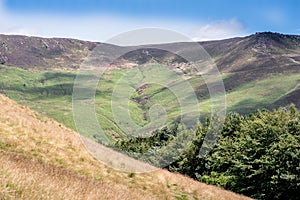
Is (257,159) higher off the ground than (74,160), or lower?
lower

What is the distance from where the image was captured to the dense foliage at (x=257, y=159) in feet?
214

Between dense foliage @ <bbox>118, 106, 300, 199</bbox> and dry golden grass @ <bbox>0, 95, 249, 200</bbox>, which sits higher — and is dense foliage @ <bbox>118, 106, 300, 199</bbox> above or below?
below

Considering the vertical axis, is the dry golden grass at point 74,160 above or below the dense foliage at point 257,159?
above

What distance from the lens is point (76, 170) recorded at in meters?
22.4

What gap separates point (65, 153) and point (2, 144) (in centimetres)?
422

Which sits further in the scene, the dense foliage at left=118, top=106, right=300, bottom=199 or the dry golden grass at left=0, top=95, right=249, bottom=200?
the dense foliage at left=118, top=106, right=300, bottom=199

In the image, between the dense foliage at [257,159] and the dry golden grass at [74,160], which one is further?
the dense foliage at [257,159]

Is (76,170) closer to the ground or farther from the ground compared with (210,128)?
farther from the ground

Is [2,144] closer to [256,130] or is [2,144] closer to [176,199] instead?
[176,199]

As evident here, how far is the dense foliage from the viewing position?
65.2 metres

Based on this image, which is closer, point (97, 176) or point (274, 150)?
point (97, 176)

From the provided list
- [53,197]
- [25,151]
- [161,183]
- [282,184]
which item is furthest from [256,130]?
[53,197]

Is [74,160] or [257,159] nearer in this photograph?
[74,160]

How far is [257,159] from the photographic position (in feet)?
242
